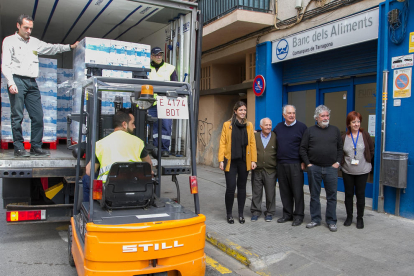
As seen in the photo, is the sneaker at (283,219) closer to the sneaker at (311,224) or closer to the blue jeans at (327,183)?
the sneaker at (311,224)

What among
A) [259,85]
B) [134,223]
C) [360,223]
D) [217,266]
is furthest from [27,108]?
[259,85]

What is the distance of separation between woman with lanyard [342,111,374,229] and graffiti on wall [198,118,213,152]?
25.4ft

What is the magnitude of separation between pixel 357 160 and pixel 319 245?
139cm

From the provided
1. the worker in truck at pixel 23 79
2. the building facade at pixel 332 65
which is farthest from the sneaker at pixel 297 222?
the worker in truck at pixel 23 79

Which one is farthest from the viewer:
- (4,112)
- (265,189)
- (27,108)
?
(265,189)

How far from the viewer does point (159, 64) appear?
6176 mm

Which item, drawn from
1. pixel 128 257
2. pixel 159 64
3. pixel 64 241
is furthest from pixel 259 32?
pixel 128 257

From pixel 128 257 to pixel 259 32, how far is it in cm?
809

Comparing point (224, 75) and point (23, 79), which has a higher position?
point (224, 75)

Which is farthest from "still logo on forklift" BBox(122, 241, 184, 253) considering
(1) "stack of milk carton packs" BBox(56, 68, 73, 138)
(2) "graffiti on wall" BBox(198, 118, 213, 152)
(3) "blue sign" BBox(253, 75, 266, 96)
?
(2) "graffiti on wall" BBox(198, 118, 213, 152)

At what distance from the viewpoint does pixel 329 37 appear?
25.7ft

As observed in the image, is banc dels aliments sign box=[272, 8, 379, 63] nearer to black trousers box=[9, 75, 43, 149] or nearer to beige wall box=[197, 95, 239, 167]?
beige wall box=[197, 95, 239, 167]

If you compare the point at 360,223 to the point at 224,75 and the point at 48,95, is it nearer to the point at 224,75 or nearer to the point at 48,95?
the point at 48,95

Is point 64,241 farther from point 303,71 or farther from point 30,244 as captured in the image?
point 303,71
